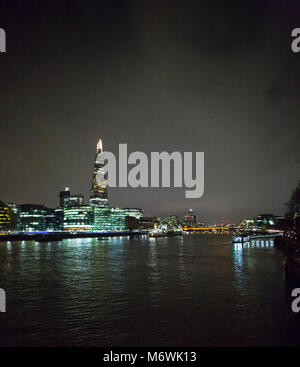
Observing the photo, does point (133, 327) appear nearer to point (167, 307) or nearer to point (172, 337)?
point (172, 337)

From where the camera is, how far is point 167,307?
67.9ft

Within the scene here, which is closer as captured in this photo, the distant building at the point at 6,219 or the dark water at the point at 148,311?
the dark water at the point at 148,311

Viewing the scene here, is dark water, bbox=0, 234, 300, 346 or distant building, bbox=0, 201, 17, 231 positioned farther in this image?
distant building, bbox=0, 201, 17, 231

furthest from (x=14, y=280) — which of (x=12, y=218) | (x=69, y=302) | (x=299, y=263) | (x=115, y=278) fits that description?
(x=12, y=218)

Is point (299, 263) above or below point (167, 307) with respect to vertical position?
above

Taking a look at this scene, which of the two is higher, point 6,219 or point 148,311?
point 148,311

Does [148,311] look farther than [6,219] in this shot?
No
